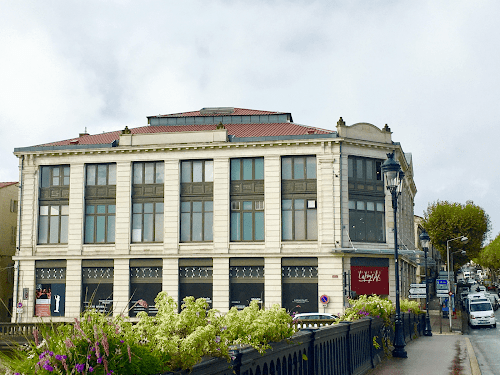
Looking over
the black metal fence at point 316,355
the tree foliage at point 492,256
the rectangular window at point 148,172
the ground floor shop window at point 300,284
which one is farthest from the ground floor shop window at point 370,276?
the tree foliage at point 492,256

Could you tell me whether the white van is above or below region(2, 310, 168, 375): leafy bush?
below

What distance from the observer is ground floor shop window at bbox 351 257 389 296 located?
40.3 m

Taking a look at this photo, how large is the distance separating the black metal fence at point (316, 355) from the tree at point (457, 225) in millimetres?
59197

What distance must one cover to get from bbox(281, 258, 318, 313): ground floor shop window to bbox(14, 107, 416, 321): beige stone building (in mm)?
75

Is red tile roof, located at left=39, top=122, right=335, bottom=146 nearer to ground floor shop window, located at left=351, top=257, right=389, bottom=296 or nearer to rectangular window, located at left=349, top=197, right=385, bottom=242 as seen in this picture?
rectangular window, located at left=349, top=197, right=385, bottom=242

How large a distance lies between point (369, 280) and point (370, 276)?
0.29 m

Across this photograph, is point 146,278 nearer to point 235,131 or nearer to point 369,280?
point 235,131

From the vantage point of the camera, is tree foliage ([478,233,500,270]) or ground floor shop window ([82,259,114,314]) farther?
tree foliage ([478,233,500,270])

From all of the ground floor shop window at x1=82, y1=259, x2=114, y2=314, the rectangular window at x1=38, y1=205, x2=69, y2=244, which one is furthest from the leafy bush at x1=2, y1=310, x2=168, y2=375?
the rectangular window at x1=38, y1=205, x2=69, y2=244

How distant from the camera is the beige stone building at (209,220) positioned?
132 feet

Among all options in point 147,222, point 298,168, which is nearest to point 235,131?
point 298,168

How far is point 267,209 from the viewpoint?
4069 centimetres

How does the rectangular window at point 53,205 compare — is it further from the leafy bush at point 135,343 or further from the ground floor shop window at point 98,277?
the leafy bush at point 135,343

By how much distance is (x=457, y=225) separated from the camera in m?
72.4
